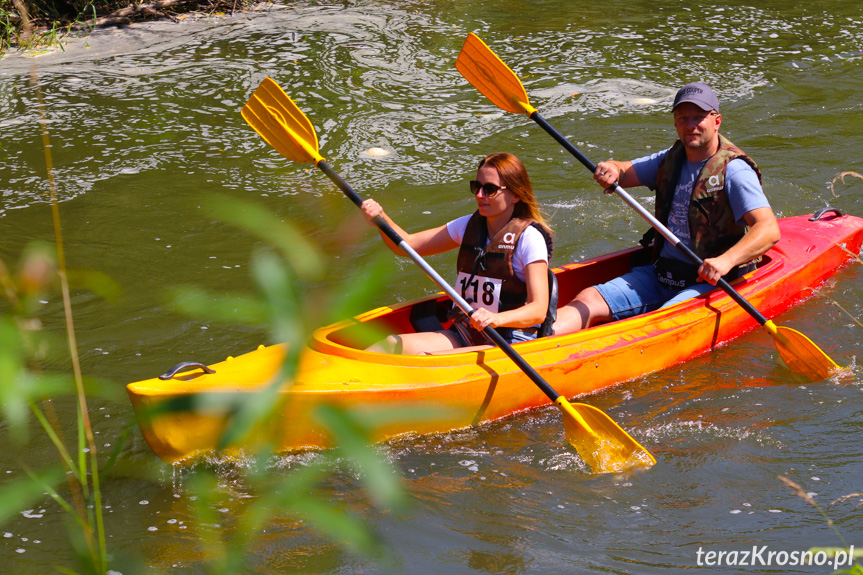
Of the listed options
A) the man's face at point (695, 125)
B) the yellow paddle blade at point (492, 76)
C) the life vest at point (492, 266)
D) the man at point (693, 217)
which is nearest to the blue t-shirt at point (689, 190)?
the man at point (693, 217)

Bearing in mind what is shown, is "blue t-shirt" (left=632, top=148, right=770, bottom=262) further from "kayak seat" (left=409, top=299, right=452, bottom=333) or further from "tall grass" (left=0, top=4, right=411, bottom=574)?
"tall grass" (left=0, top=4, right=411, bottom=574)

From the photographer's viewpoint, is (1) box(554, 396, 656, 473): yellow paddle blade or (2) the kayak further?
(1) box(554, 396, 656, 473): yellow paddle blade

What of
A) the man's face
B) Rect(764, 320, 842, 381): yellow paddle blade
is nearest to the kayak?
Rect(764, 320, 842, 381): yellow paddle blade

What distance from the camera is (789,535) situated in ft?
9.08

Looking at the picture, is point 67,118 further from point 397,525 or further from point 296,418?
point 296,418

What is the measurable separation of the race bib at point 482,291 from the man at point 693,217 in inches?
17.9

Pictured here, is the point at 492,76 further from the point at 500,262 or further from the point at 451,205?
the point at 500,262

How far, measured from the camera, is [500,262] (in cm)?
349

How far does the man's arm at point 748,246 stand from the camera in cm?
377

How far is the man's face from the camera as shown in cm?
388

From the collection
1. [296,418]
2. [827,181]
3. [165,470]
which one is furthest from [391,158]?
[296,418]

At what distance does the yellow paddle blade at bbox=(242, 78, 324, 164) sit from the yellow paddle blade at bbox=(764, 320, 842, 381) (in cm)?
238

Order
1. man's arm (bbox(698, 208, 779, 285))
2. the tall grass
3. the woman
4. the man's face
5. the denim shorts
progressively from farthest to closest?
the denim shorts, the man's face, man's arm (bbox(698, 208, 779, 285)), the woman, the tall grass

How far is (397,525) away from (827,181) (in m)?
4.95
